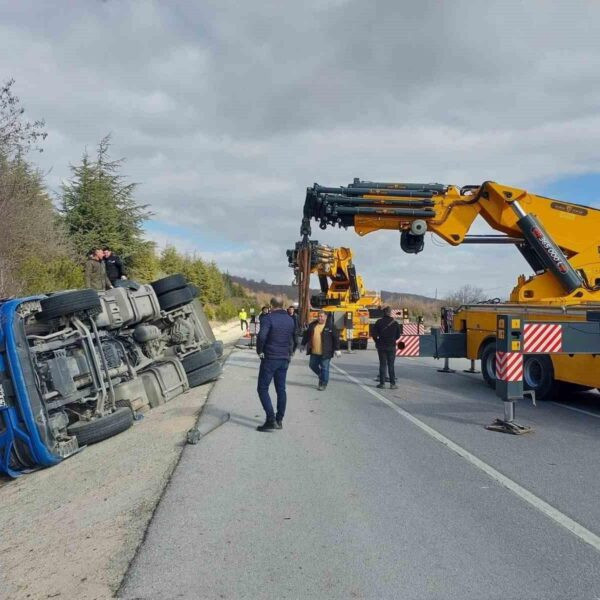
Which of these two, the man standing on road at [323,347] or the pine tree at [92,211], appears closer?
the man standing on road at [323,347]

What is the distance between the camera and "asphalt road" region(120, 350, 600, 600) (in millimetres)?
3619

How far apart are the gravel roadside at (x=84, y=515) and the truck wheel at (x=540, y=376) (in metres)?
6.48

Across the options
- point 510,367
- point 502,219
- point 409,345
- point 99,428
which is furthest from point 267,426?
point 502,219

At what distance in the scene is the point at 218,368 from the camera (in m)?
11.2

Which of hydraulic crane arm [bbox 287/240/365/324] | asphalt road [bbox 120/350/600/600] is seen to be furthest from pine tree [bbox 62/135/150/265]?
asphalt road [bbox 120/350/600/600]

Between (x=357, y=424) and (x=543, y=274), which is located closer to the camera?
(x=357, y=424)

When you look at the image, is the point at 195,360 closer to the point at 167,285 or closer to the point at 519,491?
the point at 167,285

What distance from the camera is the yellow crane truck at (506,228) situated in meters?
11.0

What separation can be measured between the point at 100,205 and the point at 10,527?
22557 mm

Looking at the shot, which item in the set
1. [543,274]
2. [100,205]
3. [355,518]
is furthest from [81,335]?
[100,205]

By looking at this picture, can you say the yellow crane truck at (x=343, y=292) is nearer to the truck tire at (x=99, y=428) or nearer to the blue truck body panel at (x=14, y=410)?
the truck tire at (x=99, y=428)

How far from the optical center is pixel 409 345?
494 inches

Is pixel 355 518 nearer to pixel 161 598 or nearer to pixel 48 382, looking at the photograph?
pixel 161 598

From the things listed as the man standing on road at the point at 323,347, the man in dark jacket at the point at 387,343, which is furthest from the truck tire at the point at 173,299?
the man in dark jacket at the point at 387,343
